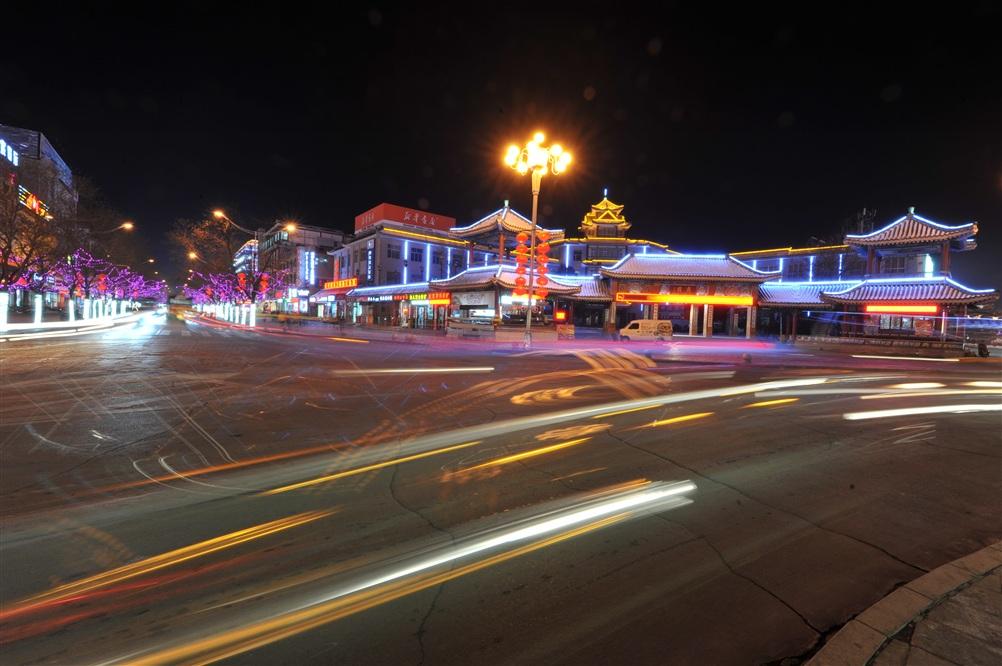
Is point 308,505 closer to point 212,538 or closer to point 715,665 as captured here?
point 212,538

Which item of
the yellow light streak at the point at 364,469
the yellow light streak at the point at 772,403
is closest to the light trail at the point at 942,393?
the yellow light streak at the point at 772,403

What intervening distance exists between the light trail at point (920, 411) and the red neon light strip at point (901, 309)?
25.3m

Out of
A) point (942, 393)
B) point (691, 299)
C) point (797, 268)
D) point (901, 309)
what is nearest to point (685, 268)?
point (691, 299)

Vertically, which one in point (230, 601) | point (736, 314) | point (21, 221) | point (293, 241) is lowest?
point (230, 601)

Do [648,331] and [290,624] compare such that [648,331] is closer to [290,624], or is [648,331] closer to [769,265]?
[290,624]

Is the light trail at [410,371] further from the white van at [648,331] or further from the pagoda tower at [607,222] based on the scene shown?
the pagoda tower at [607,222]

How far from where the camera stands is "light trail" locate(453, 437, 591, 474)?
5398 millimetres

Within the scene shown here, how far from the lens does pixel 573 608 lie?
2.88 m

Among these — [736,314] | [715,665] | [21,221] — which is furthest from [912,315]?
[21,221]

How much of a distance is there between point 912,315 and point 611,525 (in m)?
37.1

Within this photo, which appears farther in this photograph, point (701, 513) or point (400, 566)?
point (701, 513)

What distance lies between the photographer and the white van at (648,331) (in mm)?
31406

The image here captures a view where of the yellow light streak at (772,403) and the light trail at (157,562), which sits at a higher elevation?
the yellow light streak at (772,403)

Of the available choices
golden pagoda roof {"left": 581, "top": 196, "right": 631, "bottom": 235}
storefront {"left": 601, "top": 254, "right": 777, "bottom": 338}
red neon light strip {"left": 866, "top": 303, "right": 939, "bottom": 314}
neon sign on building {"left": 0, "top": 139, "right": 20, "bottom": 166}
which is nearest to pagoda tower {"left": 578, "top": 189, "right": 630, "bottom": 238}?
golden pagoda roof {"left": 581, "top": 196, "right": 631, "bottom": 235}
